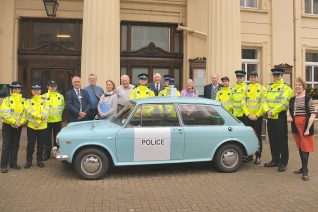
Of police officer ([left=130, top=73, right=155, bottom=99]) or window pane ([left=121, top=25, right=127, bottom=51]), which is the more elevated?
window pane ([left=121, top=25, right=127, bottom=51])

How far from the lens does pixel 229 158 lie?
24.3 feet

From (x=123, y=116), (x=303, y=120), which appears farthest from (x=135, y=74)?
(x=303, y=120)

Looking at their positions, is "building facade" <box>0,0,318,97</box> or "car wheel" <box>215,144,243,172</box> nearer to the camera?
"car wheel" <box>215,144,243,172</box>

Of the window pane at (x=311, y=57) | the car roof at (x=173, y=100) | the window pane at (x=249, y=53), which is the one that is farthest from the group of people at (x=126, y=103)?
the window pane at (x=311, y=57)

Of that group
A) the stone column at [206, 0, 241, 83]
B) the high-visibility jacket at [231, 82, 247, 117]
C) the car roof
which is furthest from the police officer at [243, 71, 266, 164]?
the stone column at [206, 0, 241, 83]

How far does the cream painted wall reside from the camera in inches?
523

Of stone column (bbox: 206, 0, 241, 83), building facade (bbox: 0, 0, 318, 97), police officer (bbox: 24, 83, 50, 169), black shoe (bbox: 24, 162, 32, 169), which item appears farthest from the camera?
building facade (bbox: 0, 0, 318, 97)

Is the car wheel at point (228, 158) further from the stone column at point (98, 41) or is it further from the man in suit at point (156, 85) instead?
the stone column at point (98, 41)

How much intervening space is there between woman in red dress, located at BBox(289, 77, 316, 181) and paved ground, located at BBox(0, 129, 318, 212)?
52cm

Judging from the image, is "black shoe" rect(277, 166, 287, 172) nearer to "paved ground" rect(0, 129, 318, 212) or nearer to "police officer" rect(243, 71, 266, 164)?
"paved ground" rect(0, 129, 318, 212)

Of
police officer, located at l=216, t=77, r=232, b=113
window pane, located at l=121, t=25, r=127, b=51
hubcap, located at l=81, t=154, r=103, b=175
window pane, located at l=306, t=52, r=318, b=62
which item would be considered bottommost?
hubcap, located at l=81, t=154, r=103, b=175

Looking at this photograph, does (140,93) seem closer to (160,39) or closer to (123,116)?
(123,116)

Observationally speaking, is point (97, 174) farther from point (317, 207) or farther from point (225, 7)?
point (225, 7)

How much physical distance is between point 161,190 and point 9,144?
3.33 metres
